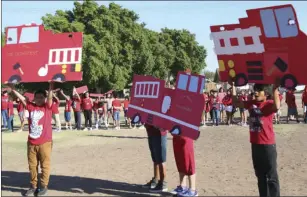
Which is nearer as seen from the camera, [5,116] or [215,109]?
[215,109]

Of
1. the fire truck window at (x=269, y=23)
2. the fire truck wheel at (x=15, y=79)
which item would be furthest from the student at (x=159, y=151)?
the fire truck window at (x=269, y=23)

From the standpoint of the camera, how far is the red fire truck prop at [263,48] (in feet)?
19.2

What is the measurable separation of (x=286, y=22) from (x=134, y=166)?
5584 millimetres

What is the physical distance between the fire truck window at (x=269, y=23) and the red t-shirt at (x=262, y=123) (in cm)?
104

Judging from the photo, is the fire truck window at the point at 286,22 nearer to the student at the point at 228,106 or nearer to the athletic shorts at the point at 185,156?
the athletic shorts at the point at 185,156

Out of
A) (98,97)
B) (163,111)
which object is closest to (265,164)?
(163,111)

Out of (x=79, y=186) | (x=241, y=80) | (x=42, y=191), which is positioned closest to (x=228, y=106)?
(x=79, y=186)

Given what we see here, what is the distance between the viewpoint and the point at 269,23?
6051 mm

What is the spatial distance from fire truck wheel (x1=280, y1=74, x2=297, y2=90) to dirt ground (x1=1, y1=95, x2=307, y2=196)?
2355mm

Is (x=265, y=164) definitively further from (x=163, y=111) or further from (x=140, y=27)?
(x=140, y=27)

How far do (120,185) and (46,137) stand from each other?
5.91 feet

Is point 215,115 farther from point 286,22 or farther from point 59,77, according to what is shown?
point 286,22

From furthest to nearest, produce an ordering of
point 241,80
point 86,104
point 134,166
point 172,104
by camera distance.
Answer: point 86,104 → point 134,166 → point 172,104 → point 241,80

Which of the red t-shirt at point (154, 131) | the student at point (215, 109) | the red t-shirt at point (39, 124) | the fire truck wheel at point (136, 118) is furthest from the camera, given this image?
the student at point (215, 109)
